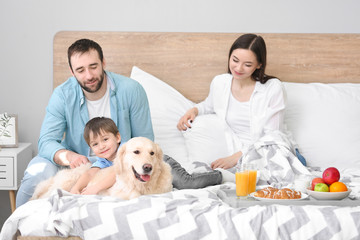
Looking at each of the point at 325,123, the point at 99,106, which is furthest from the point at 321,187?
the point at 99,106

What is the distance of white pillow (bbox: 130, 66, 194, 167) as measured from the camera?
8.85 feet

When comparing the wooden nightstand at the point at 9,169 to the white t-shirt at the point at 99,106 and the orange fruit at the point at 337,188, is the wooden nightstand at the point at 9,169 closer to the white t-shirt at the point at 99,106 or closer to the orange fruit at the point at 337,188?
the white t-shirt at the point at 99,106

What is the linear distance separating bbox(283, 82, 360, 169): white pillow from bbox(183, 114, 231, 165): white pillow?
0.42 meters

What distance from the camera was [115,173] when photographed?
5.85 ft

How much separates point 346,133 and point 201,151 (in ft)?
2.72

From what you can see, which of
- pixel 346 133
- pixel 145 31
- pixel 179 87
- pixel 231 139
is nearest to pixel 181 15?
pixel 145 31

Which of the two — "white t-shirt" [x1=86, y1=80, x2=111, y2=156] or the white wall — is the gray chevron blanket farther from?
the white wall

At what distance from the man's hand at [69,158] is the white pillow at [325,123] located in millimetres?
1283

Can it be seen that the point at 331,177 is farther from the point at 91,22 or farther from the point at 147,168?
the point at 91,22

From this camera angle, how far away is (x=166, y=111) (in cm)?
285

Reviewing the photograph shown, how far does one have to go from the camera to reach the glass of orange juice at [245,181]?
185 centimetres

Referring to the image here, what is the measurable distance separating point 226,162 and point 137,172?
817mm

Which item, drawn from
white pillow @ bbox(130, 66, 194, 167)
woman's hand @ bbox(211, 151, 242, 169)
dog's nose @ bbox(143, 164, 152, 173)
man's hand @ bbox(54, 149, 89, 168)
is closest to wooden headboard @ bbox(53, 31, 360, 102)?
white pillow @ bbox(130, 66, 194, 167)

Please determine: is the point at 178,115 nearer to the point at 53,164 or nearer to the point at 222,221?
the point at 53,164
